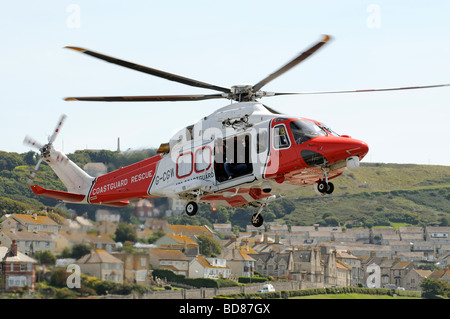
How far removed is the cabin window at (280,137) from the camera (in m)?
20.8

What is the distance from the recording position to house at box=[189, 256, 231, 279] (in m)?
80.0

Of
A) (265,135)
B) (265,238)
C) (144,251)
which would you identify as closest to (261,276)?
(265,238)

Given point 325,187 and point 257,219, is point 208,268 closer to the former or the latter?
point 257,219

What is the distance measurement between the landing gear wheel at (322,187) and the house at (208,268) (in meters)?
55.4

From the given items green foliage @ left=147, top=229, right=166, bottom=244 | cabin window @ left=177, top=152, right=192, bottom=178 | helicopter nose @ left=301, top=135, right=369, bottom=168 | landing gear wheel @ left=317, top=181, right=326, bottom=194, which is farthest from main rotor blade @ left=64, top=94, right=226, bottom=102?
green foliage @ left=147, top=229, right=166, bottom=244

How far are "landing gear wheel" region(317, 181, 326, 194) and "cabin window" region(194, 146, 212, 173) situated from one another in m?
3.53

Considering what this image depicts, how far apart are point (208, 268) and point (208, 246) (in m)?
3.74

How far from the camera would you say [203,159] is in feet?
73.5

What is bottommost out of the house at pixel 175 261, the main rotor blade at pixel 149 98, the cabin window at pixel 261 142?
the house at pixel 175 261

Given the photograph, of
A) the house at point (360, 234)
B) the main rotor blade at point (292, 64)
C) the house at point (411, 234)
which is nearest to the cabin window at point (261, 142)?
the main rotor blade at point (292, 64)

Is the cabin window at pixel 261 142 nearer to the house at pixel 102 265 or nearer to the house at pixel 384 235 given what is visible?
the house at pixel 102 265

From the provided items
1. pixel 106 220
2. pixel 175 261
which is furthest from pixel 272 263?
pixel 106 220

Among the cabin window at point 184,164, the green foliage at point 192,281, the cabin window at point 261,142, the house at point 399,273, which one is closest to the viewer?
the cabin window at point 261,142
